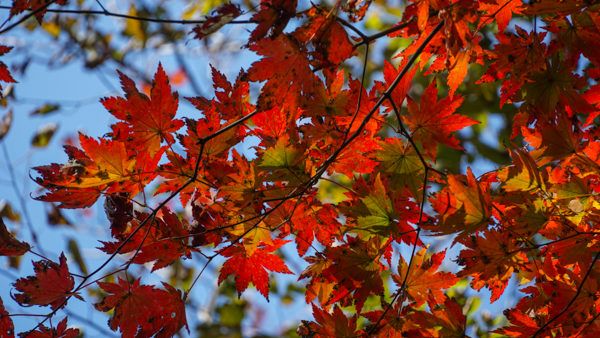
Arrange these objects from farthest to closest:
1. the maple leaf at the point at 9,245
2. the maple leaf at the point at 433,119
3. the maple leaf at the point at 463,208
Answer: the maple leaf at the point at 9,245, the maple leaf at the point at 433,119, the maple leaf at the point at 463,208

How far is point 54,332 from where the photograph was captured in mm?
1366

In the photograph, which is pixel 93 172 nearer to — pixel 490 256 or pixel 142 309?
pixel 142 309

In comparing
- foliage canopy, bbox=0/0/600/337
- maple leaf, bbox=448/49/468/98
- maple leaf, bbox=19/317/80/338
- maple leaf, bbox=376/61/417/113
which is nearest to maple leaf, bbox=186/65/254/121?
foliage canopy, bbox=0/0/600/337

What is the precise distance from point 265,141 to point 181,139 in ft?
0.61

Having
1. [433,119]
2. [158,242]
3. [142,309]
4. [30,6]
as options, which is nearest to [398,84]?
[433,119]

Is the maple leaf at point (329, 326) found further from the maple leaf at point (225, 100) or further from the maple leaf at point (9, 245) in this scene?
the maple leaf at point (9, 245)

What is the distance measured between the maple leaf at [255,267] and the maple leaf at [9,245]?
0.46m

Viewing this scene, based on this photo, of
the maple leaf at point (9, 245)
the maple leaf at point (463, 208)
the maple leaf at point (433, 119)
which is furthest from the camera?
the maple leaf at point (9, 245)

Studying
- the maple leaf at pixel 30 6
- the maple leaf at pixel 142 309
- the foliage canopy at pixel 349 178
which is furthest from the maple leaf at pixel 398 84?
the maple leaf at pixel 30 6

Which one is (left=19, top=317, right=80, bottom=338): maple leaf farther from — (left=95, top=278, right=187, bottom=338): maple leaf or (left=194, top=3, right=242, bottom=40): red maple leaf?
(left=194, top=3, right=242, bottom=40): red maple leaf

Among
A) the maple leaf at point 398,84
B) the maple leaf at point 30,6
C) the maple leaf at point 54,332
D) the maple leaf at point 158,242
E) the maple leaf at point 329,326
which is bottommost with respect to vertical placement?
the maple leaf at point 329,326

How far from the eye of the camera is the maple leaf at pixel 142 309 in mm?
1350

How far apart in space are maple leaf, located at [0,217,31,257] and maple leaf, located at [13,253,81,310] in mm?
71

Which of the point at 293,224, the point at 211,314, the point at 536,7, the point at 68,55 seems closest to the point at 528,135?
the point at 536,7
